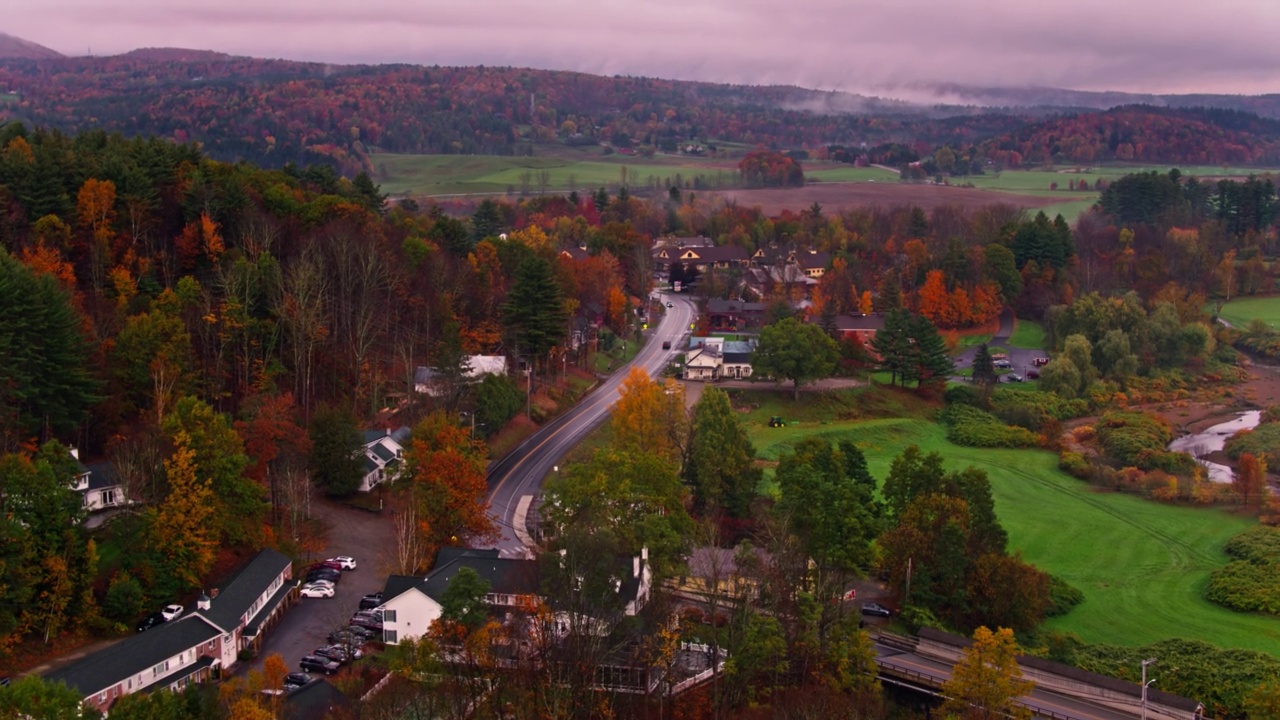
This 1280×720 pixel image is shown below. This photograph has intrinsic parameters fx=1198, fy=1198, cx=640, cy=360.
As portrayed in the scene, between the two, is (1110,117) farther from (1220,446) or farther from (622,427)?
(622,427)

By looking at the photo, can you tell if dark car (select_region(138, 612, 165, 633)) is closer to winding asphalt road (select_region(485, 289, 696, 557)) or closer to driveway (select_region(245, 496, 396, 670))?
driveway (select_region(245, 496, 396, 670))

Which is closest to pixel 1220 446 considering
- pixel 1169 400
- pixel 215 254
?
pixel 1169 400

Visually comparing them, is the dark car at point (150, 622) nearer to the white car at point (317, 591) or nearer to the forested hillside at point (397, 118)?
the white car at point (317, 591)

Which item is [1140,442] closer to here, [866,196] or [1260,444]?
[1260,444]

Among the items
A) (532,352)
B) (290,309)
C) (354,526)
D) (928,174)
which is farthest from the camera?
(928,174)

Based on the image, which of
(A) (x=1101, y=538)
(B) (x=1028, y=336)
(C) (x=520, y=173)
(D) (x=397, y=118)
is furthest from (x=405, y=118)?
(A) (x=1101, y=538)

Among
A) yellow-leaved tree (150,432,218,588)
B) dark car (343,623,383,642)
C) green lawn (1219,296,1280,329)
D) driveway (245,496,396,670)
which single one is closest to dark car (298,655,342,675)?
driveway (245,496,396,670)
